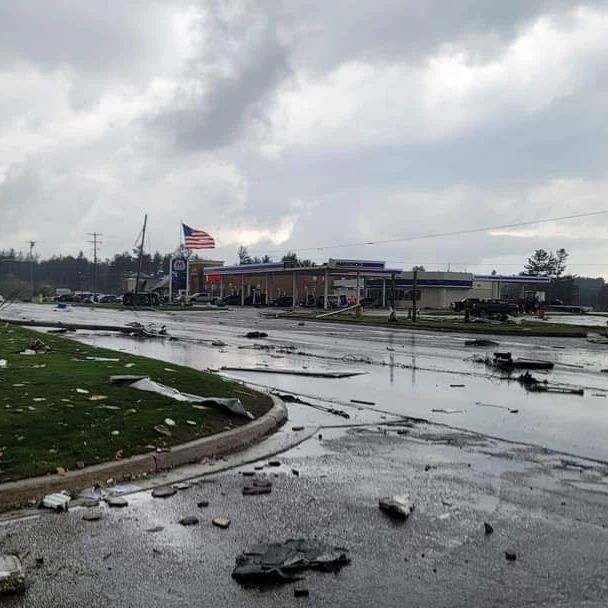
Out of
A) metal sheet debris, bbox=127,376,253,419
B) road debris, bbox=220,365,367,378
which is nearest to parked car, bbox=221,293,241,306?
road debris, bbox=220,365,367,378

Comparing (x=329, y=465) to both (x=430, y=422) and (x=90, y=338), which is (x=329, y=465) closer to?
(x=430, y=422)

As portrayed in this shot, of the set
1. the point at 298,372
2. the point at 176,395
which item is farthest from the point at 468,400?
the point at 176,395

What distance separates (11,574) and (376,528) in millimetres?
2674

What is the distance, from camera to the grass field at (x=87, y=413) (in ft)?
22.5

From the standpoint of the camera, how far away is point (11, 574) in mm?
4320

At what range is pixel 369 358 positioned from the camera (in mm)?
20594

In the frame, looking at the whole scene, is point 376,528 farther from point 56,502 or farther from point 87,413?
point 87,413

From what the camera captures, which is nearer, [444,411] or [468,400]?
[444,411]

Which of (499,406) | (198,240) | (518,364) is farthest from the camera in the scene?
(198,240)

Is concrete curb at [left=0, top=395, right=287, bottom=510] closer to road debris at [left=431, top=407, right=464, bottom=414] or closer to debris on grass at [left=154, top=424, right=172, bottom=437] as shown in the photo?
debris on grass at [left=154, top=424, right=172, bottom=437]

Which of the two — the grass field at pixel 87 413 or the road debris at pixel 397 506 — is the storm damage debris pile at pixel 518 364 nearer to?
the grass field at pixel 87 413

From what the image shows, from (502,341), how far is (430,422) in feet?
67.0

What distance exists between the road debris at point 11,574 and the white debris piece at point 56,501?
106cm

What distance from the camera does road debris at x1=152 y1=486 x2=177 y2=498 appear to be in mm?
6234
